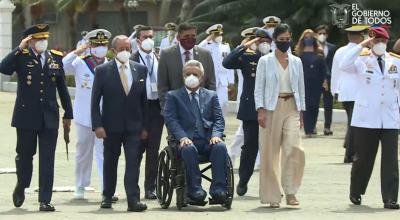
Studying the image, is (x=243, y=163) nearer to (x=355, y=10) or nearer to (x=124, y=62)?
(x=124, y=62)

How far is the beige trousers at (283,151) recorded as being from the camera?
13.3m

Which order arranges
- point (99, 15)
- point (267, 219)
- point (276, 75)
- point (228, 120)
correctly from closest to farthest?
point (267, 219), point (276, 75), point (228, 120), point (99, 15)

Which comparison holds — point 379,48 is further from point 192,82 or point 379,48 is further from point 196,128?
point 196,128

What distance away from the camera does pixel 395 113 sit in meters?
13.3

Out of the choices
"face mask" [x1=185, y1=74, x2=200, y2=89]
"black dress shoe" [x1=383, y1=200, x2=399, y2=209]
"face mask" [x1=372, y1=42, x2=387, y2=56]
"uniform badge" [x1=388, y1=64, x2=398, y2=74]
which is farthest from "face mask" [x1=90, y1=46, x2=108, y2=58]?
"black dress shoe" [x1=383, y1=200, x2=399, y2=209]

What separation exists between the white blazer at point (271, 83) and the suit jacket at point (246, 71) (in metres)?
1.16

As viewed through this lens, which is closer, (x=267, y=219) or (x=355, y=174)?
(x=267, y=219)

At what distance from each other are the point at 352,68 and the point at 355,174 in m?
1.13

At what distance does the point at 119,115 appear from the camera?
1312cm

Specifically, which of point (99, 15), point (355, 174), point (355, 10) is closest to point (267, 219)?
point (355, 174)

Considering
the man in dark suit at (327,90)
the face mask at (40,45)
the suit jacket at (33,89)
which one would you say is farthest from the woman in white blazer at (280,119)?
the man in dark suit at (327,90)

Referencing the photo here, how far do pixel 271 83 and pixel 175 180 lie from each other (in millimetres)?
1428

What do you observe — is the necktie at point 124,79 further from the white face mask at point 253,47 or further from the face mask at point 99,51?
the white face mask at point 253,47

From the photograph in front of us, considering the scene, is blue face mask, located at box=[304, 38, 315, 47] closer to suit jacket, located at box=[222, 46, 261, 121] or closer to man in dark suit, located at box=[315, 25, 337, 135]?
man in dark suit, located at box=[315, 25, 337, 135]
